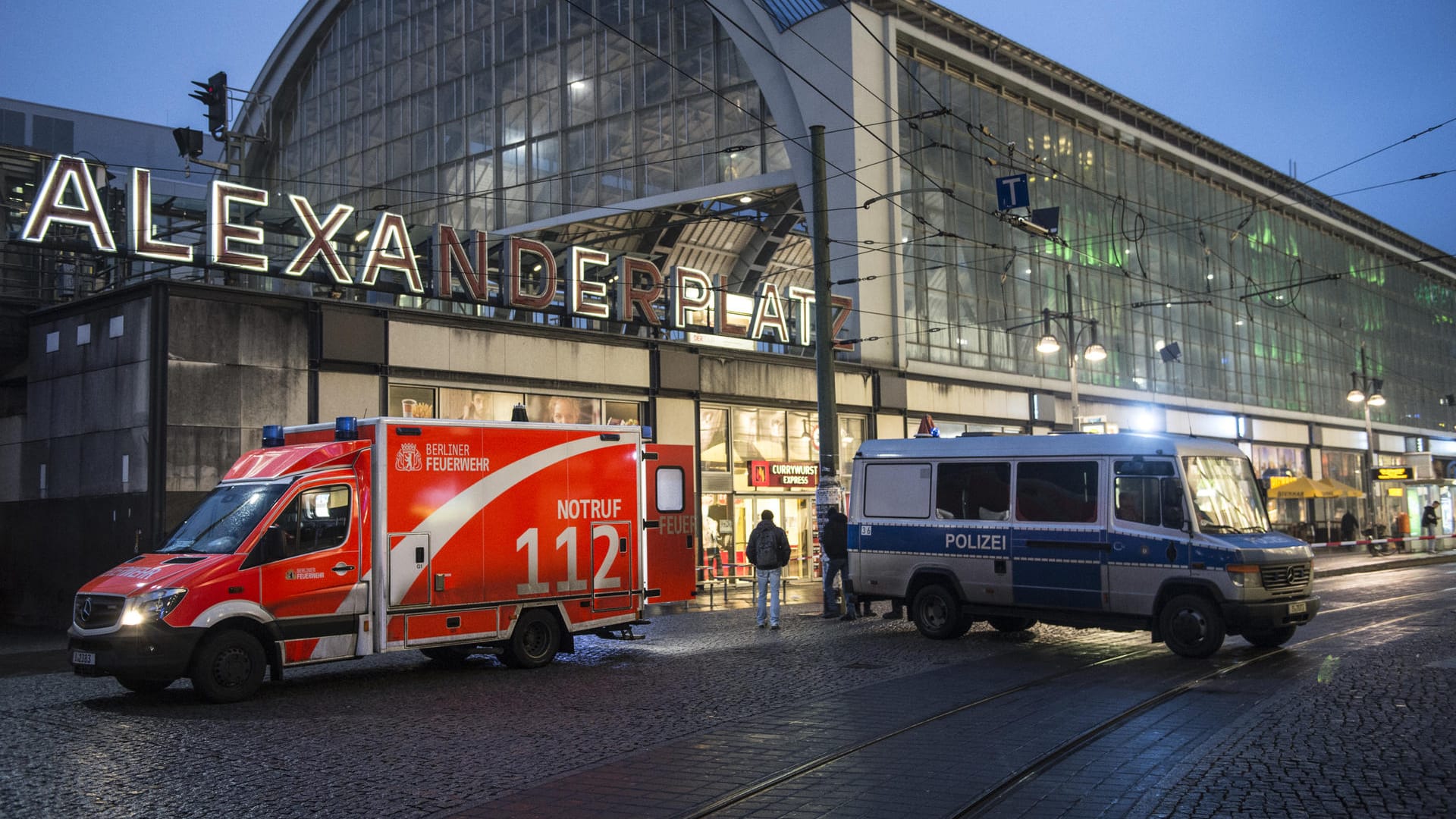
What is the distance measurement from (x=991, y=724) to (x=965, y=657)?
505cm

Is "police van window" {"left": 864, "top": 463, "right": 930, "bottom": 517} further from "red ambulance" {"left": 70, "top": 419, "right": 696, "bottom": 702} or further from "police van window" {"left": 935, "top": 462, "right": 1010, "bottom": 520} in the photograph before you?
"red ambulance" {"left": 70, "top": 419, "right": 696, "bottom": 702}

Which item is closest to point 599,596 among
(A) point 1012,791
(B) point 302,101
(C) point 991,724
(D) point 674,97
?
(C) point 991,724

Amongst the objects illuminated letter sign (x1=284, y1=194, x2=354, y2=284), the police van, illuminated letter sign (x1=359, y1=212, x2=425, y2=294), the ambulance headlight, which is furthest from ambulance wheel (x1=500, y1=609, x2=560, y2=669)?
illuminated letter sign (x1=359, y1=212, x2=425, y2=294)

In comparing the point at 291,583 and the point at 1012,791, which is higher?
the point at 291,583

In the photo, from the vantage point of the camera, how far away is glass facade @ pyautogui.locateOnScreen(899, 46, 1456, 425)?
1534 inches

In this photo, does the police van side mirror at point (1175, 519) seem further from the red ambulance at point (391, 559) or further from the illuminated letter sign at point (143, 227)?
the illuminated letter sign at point (143, 227)

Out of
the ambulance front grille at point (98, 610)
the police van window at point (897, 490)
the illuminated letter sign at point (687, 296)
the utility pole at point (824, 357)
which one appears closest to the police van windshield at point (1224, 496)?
the police van window at point (897, 490)

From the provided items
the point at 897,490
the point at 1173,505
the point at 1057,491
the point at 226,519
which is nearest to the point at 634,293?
the point at 897,490

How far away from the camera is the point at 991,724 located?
33.6 feet

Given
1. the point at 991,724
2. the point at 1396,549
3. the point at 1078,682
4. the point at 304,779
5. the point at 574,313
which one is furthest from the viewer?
the point at 1396,549

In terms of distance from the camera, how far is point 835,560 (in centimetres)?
2067

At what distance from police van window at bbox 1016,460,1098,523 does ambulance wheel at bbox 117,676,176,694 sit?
1053cm

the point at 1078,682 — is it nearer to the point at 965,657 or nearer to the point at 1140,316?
the point at 965,657

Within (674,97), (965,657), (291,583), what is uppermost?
(674,97)
